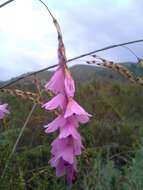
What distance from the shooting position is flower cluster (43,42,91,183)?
1.74 m

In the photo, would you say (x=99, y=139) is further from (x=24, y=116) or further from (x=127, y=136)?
(x=24, y=116)

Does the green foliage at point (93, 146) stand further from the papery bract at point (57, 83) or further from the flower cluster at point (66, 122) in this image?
the papery bract at point (57, 83)

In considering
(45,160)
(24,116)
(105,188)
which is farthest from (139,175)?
(24,116)

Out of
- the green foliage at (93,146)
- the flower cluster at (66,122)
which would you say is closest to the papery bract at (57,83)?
the flower cluster at (66,122)

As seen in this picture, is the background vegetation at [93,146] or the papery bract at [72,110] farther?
the background vegetation at [93,146]

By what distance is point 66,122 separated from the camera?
1773mm

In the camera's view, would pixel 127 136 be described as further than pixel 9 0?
Yes

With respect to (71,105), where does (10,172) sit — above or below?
below

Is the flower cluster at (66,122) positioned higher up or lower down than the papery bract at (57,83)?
lower down

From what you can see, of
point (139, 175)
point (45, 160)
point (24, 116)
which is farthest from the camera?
point (24, 116)

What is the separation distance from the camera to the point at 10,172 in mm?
3475

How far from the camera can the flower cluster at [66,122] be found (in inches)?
68.7

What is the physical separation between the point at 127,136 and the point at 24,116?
1.99 m

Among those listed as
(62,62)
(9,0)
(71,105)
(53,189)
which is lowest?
(53,189)
